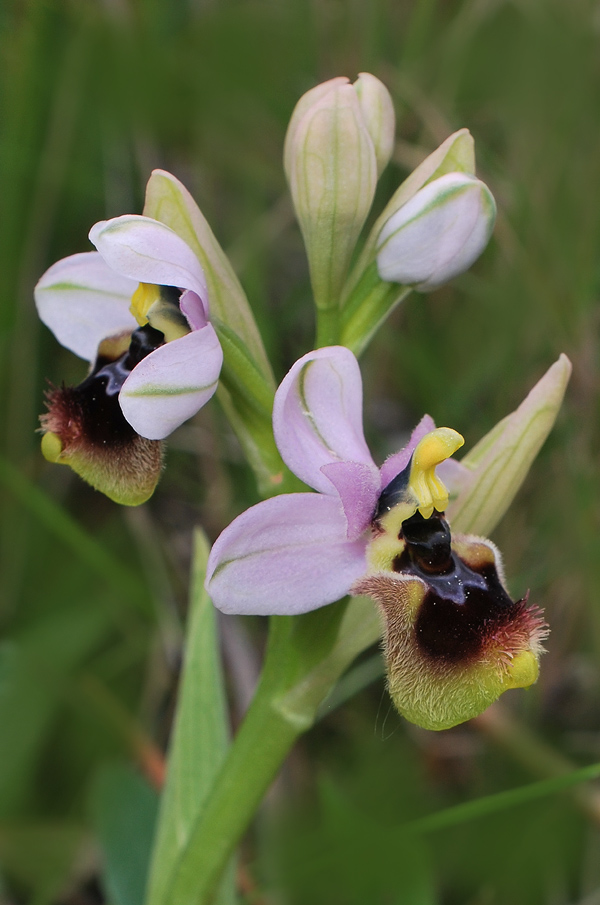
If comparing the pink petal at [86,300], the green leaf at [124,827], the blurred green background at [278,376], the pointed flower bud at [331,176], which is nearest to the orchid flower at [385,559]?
the pointed flower bud at [331,176]

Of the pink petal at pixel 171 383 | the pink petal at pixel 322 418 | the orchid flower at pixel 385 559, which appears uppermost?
the pink petal at pixel 171 383

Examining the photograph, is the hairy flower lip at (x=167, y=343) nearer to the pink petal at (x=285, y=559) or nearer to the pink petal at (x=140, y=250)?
the pink petal at (x=140, y=250)

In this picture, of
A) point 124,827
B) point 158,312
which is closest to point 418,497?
point 158,312

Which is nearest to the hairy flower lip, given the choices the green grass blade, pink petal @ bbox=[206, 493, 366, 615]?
pink petal @ bbox=[206, 493, 366, 615]

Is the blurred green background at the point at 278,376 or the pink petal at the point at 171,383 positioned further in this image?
the blurred green background at the point at 278,376

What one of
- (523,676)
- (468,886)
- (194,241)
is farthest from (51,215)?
(468,886)

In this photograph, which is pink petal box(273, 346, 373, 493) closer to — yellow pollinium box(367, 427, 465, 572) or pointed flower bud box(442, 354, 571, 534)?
yellow pollinium box(367, 427, 465, 572)
